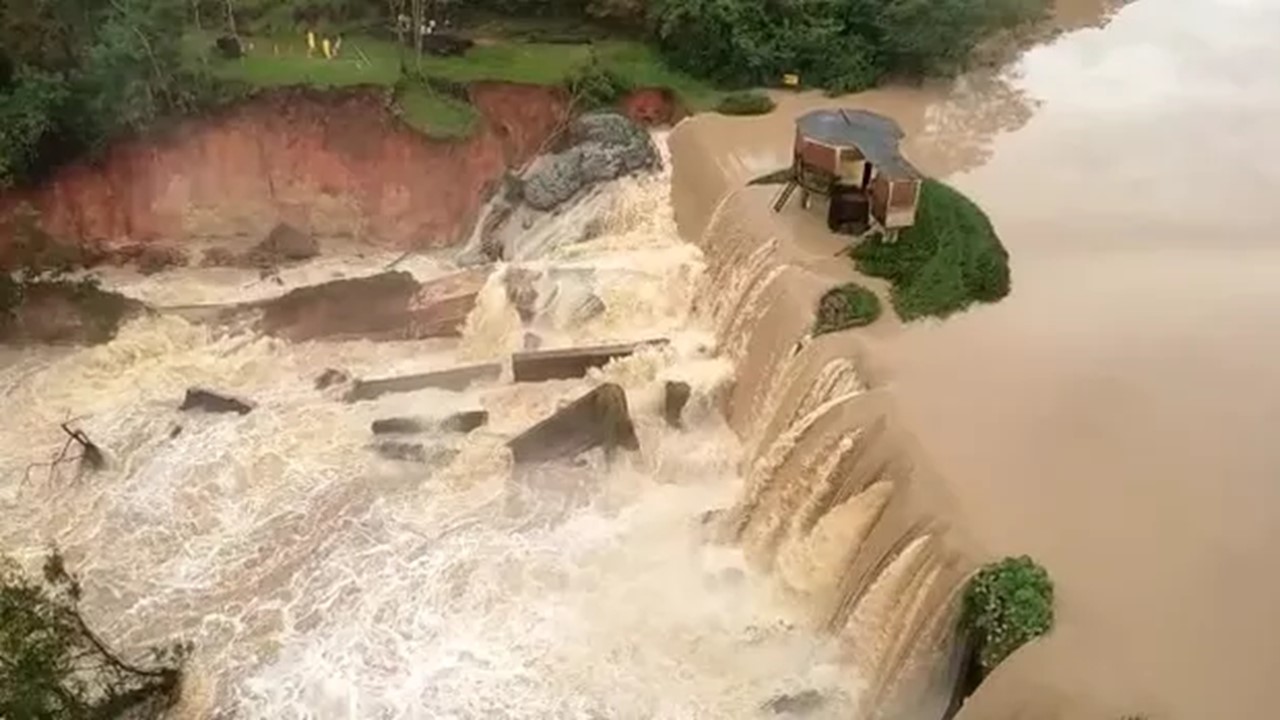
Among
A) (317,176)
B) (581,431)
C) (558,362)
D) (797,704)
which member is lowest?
(797,704)

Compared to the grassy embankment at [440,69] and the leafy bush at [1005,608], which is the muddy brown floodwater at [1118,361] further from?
the grassy embankment at [440,69]

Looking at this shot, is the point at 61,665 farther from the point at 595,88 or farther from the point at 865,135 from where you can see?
the point at 595,88

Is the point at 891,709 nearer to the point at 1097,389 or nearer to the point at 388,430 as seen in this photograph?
the point at 1097,389

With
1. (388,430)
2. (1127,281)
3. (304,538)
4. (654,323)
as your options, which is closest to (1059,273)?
(1127,281)

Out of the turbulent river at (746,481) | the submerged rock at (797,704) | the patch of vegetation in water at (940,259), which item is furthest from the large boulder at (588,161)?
the submerged rock at (797,704)

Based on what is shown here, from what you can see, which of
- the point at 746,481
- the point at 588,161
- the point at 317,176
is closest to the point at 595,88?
the point at 588,161
